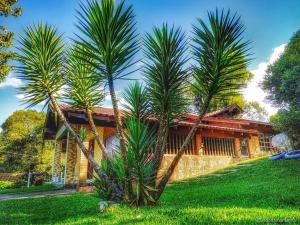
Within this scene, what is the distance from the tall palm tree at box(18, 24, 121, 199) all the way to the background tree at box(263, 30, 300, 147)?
441 inches

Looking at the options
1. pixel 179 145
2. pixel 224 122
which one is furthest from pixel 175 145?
pixel 224 122

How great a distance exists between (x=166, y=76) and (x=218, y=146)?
13894 millimetres

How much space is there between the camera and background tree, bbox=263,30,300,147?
13305mm

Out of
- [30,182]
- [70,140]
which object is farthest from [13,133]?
[70,140]

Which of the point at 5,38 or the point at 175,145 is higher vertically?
the point at 5,38

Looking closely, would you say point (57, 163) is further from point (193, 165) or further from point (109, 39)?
point (109, 39)

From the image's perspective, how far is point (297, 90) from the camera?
42.8 ft

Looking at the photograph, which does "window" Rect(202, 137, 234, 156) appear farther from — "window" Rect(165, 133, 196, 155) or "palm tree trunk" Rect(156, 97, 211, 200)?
"palm tree trunk" Rect(156, 97, 211, 200)

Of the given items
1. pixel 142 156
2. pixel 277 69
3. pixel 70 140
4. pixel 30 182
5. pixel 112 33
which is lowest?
pixel 30 182

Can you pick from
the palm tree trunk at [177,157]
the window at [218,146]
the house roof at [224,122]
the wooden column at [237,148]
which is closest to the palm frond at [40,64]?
the palm tree trunk at [177,157]

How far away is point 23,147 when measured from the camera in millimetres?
31734

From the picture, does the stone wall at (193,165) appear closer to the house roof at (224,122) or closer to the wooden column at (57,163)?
the house roof at (224,122)

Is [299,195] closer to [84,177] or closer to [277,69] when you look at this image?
[84,177]

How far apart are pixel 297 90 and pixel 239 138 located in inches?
295
